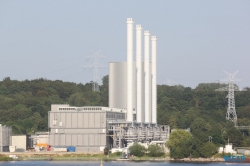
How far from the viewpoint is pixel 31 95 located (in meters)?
187

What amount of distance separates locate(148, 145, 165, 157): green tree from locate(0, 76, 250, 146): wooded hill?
16.2 m

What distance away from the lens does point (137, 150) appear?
122688 mm

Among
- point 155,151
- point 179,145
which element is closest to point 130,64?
point 155,151

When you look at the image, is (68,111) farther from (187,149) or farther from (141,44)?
(187,149)

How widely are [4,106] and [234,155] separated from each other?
71.8 metres

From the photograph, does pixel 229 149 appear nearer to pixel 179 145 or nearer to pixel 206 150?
pixel 206 150

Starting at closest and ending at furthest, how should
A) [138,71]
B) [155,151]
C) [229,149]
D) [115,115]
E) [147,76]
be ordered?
[155,151]
[229,149]
[138,71]
[115,115]
[147,76]

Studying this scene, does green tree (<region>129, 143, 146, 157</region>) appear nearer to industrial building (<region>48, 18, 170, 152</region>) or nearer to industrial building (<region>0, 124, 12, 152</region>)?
industrial building (<region>48, 18, 170, 152</region>)

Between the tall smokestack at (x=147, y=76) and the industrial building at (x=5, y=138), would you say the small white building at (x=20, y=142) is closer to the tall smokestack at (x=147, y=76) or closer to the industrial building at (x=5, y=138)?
the industrial building at (x=5, y=138)

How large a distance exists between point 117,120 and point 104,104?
136 ft

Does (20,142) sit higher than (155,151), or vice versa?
(20,142)

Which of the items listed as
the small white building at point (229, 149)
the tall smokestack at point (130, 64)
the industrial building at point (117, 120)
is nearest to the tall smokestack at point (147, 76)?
the industrial building at point (117, 120)

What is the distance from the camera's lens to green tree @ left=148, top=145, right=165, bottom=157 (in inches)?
4766

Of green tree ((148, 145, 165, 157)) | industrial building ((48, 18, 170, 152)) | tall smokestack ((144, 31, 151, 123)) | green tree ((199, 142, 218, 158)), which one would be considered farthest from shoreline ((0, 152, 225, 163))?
tall smokestack ((144, 31, 151, 123))
